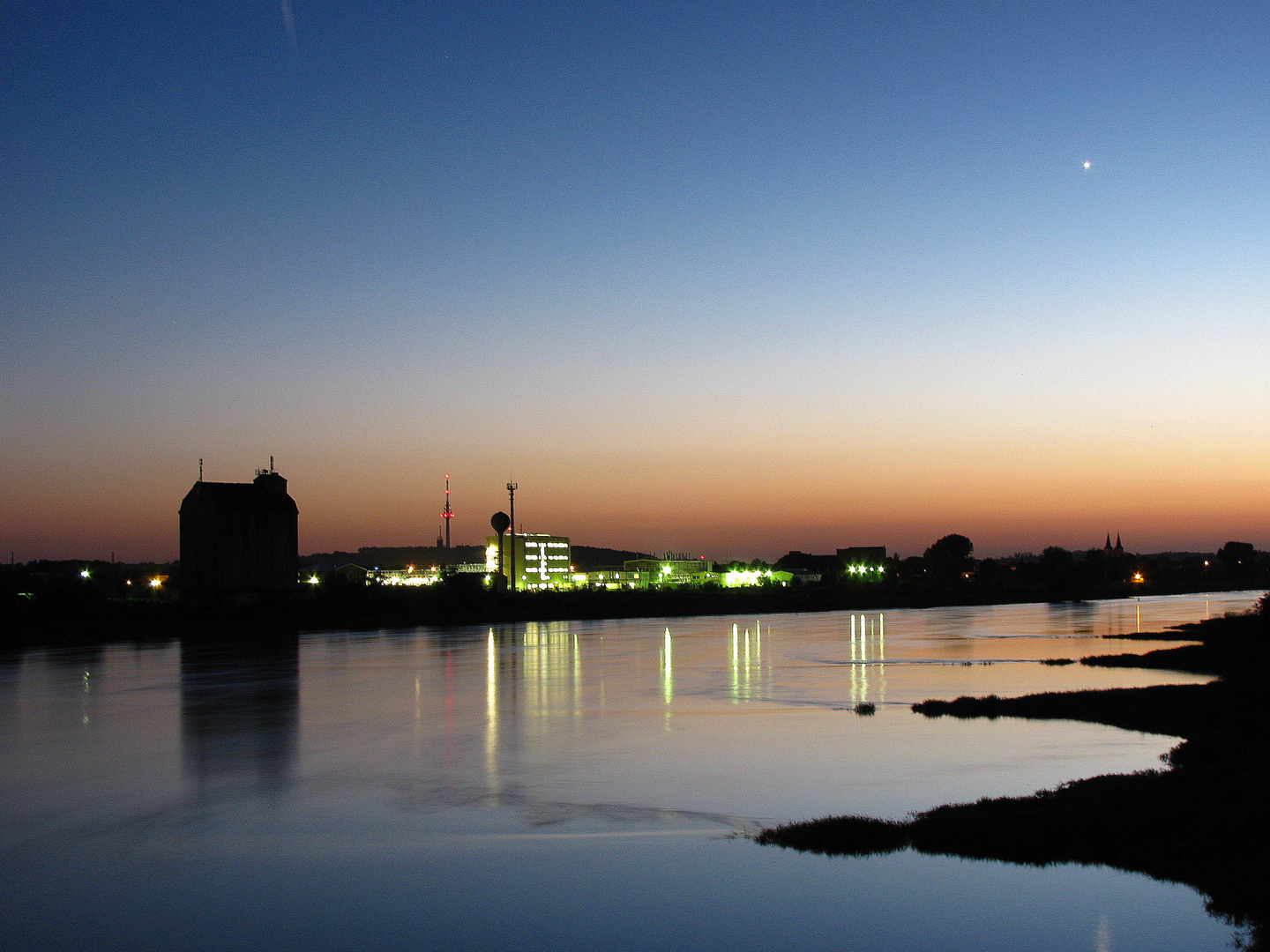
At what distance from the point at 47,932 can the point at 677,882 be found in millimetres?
7606

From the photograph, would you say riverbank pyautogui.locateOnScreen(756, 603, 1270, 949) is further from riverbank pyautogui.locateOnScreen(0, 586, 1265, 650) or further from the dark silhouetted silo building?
the dark silhouetted silo building

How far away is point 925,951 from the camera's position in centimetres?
1147

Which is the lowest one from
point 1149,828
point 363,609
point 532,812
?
point 363,609

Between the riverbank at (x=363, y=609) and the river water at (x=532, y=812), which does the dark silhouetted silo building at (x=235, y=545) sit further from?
the river water at (x=532, y=812)

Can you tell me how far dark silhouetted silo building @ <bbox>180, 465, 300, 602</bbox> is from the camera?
97500 millimetres

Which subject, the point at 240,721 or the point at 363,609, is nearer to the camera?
the point at 240,721

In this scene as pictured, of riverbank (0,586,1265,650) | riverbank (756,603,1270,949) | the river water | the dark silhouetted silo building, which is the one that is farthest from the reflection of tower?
the dark silhouetted silo building

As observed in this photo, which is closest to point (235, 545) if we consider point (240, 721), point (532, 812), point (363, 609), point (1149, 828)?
point (363, 609)

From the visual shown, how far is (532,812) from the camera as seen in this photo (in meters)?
18.6

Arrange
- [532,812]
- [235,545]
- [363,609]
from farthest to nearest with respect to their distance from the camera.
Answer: [363,609]
[235,545]
[532,812]

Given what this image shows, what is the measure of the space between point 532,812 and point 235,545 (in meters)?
86.9

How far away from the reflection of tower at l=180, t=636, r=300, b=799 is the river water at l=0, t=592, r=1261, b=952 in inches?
8.0

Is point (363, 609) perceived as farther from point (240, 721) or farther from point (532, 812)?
point (532, 812)

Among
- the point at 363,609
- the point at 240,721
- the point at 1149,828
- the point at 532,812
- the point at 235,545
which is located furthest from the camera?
the point at 363,609
